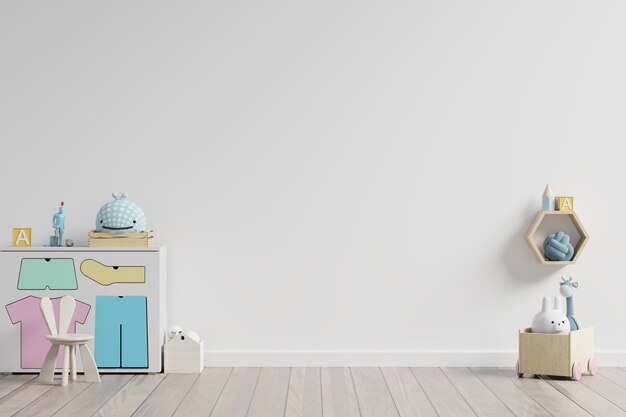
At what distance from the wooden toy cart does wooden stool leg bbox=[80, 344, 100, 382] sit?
72.3 inches

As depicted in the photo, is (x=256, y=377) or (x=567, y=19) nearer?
(x=256, y=377)

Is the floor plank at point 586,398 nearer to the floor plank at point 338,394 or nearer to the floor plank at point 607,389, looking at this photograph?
the floor plank at point 607,389

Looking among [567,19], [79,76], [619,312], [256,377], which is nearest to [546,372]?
[619,312]

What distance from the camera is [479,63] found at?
3785mm

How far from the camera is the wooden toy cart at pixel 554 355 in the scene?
3.36 m

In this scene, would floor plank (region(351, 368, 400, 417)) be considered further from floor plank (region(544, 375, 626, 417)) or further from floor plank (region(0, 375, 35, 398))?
floor plank (region(0, 375, 35, 398))

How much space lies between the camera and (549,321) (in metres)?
3.42

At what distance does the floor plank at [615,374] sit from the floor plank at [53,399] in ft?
7.40

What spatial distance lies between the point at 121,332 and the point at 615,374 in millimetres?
2230

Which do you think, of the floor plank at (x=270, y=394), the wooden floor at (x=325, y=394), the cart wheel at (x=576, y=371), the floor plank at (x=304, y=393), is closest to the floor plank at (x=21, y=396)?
the wooden floor at (x=325, y=394)

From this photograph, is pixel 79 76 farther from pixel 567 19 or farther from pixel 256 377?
pixel 567 19

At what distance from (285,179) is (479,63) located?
1090mm

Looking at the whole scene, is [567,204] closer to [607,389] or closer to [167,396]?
[607,389]

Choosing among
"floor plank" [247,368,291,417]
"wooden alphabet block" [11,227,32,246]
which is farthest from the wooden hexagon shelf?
"wooden alphabet block" [11,227,32,246]
